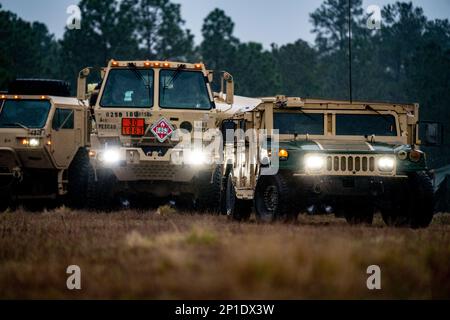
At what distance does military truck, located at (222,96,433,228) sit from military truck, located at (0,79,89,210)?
6183 millimetres

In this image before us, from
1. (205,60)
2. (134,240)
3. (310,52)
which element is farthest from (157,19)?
(134,240)

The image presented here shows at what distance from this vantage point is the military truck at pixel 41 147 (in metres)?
24.3

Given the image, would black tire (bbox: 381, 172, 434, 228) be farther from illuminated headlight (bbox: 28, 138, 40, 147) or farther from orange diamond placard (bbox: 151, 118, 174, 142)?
illuminated headlight (bbox: 28, 138, 40, 147)

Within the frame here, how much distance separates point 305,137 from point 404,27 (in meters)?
86.2

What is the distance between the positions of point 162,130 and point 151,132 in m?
0.21

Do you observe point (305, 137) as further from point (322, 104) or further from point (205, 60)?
point (205, 60)

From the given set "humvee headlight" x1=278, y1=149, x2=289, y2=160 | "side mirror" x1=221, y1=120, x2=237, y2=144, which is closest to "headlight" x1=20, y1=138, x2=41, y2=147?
"side mirror" x1=221, y1=120, x2=237, y2=144

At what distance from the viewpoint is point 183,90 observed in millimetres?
21609

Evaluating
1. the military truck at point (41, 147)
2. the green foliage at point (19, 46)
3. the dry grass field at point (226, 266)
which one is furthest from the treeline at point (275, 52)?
the dry grass field at point (226, 266)

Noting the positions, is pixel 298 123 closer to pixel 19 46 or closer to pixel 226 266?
pixel 226 266

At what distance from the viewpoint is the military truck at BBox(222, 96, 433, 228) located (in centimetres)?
1634

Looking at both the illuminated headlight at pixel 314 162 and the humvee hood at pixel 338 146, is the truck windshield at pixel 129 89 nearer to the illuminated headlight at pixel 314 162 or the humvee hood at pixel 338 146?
the humvee hood at pixel 338 146

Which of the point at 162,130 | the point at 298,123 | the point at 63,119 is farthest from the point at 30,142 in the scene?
the point at 298,123

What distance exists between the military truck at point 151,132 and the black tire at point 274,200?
3.79m
